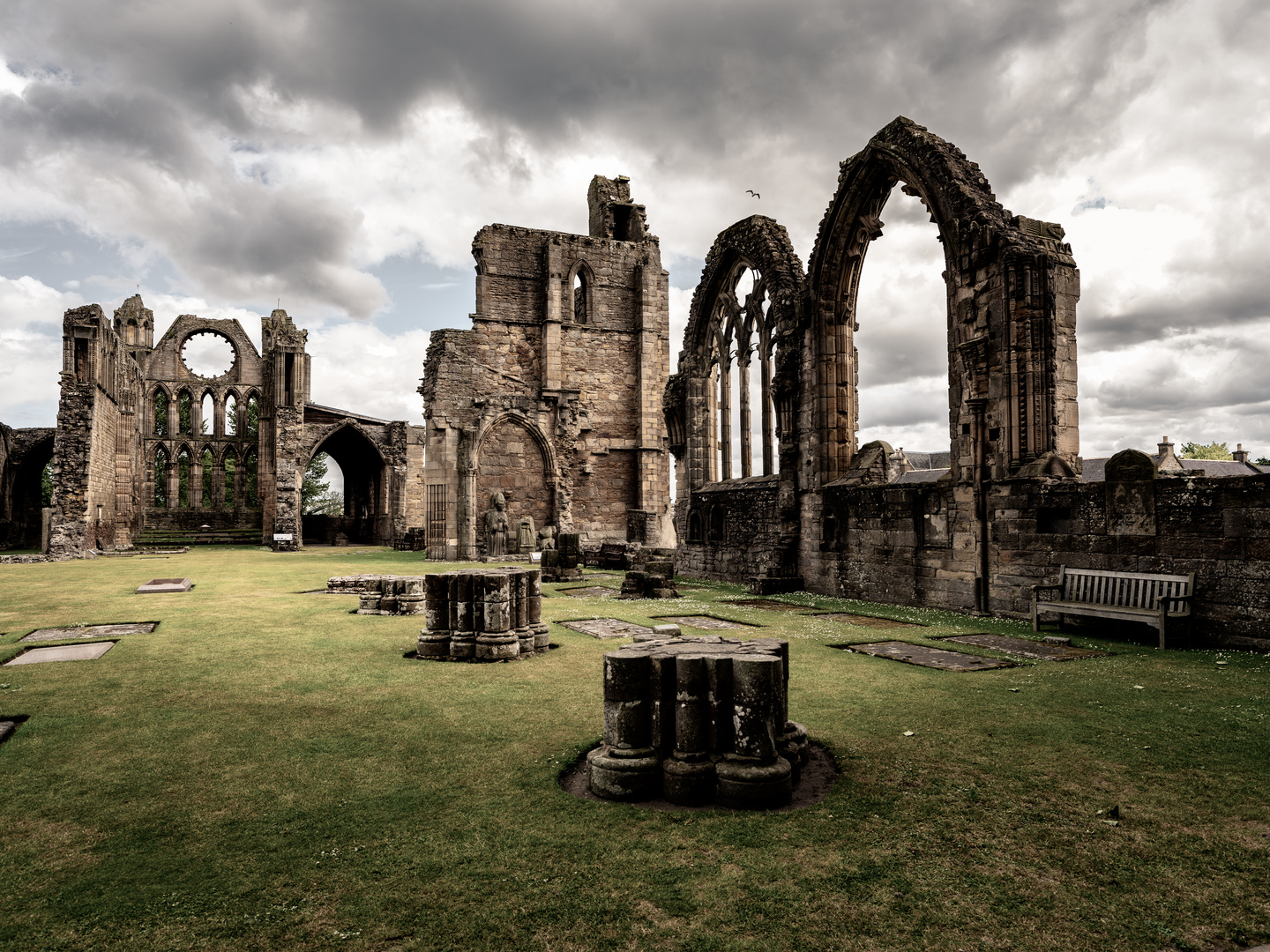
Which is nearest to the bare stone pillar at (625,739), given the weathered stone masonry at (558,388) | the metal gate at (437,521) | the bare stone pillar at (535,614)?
the bare stone pillar at (535,614)

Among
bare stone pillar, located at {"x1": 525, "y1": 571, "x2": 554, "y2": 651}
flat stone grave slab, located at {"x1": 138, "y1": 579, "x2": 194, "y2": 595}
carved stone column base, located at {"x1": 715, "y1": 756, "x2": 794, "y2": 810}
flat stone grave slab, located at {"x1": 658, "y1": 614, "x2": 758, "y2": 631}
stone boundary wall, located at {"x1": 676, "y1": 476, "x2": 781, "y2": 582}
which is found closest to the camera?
carved stone column base, located at {"x1": 715, "y1": 756, "x2": 794, "y2": 810}

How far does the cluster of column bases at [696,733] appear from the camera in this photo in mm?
3363

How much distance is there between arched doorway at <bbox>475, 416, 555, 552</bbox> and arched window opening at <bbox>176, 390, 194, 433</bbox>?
2243 centimetres

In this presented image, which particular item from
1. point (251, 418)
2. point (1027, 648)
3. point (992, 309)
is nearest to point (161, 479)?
point (251, 418)

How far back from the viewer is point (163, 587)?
12.2m

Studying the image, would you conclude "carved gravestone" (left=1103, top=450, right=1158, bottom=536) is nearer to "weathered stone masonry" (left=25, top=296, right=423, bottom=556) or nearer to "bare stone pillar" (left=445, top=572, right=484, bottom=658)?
"bare stone pillar" (left=445, top=572, right=484, bottom=658)

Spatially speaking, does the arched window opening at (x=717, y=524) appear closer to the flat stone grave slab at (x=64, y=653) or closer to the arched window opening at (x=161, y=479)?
the flat stone grave slab at (x=64, y=653)

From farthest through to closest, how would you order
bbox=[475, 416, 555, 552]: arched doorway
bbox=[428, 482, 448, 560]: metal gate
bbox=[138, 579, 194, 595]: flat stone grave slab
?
bbox=[475, 416, 555, 552]: arched doorway, bbox=[428, 482, 448, 560]: metal gate, bbox=[138, 579, 194, 595]: flat stone grave slab

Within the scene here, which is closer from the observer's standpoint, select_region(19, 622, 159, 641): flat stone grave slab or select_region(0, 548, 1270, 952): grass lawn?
select_region(0, 548, 1270, 952): grass lawn

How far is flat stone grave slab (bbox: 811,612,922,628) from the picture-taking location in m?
8.57

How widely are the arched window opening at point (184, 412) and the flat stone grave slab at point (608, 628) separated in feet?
116

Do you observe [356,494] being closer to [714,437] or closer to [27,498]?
[27,498]

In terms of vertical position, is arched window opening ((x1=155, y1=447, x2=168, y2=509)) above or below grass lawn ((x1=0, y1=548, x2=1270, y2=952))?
above

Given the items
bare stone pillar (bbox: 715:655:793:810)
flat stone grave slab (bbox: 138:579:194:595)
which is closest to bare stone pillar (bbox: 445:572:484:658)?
bare stone pillar (bbox: 715:655:793:810)
